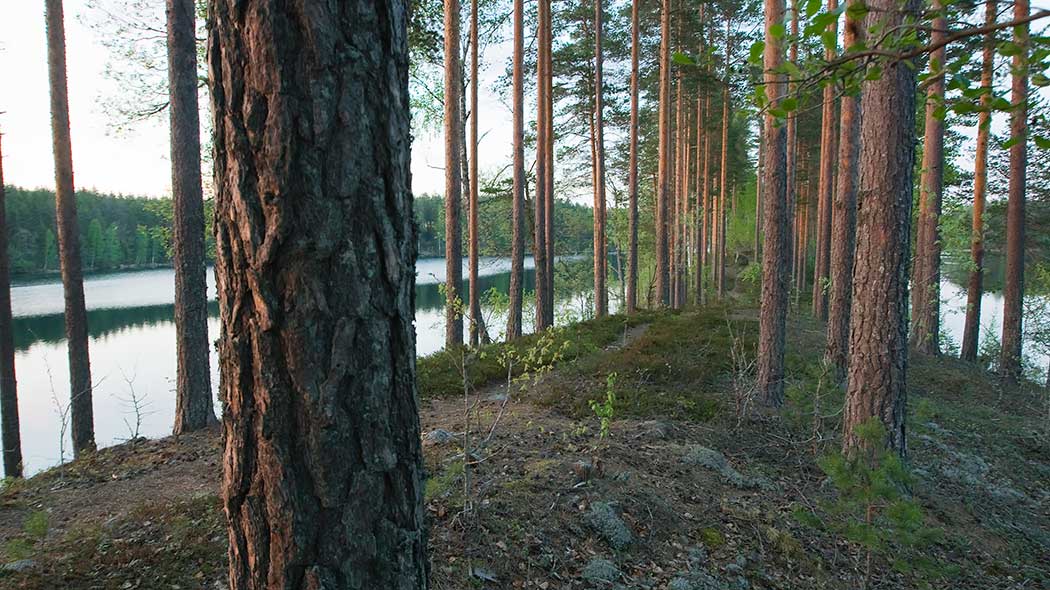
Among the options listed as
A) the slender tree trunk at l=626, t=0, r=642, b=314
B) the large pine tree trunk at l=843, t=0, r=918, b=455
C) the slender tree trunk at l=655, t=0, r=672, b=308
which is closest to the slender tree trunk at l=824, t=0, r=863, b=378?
the large pine tree trunk at l=843, t=0, r=918, b=455

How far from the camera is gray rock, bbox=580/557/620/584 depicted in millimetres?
3102

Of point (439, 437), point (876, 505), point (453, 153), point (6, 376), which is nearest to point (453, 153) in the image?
point (453, 153)

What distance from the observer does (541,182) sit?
1378 cm

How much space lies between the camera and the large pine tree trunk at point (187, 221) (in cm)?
600

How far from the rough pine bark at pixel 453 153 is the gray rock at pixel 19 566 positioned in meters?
6.50

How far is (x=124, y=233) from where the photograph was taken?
5166cm

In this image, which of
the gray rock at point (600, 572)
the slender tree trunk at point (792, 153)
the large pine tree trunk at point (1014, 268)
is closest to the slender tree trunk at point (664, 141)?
the slender tree trunk at point (792, 153)

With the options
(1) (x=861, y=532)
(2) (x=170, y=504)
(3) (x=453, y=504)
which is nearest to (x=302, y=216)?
(3) (x=453, y=504)

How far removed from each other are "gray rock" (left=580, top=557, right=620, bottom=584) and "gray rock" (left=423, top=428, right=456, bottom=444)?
1.92m

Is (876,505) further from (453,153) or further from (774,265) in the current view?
(453,153)

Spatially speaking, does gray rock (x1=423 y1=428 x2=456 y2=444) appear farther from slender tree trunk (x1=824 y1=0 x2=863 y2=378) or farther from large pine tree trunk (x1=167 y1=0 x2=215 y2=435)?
slender tree trunk (x1=824 y1=0 x2=863 y2=378)

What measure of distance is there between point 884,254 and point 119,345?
84.8ft

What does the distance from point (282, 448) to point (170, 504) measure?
3.01m

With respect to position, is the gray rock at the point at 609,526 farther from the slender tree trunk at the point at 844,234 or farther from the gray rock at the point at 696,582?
the slender tree trunk at the point at 844,234
